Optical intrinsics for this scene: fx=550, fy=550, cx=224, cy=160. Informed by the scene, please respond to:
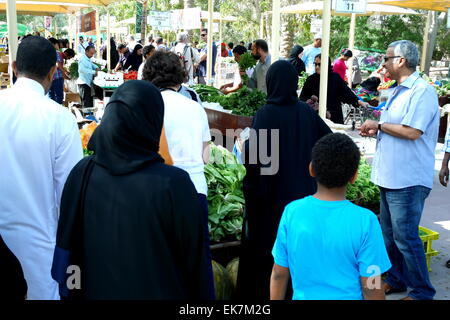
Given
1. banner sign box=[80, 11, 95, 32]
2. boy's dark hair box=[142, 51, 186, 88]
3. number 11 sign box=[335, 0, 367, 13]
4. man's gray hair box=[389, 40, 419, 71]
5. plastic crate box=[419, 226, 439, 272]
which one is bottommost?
plastic crate box=[419, 226, 439, 272]

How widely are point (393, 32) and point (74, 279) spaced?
26517 mm

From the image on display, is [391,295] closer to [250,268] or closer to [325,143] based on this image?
[250,268]

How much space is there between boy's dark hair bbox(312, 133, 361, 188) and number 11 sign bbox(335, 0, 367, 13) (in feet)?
15.8

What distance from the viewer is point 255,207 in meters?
3.94

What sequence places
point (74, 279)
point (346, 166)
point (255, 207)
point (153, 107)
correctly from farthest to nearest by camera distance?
1. point (255, 207)
2. point (346, 166)
3. point (74, 279)
4. point (153, 107)

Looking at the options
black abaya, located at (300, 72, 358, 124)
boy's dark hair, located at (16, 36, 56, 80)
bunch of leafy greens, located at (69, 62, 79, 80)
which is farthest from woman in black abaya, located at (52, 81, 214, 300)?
bunch of leafy greens, located at (69, 62, 79, 80)

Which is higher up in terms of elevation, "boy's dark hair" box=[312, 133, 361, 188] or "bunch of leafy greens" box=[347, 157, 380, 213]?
"boy's dark hair" box=[312, 133, 361, 188]

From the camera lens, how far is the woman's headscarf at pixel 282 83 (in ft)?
12.5

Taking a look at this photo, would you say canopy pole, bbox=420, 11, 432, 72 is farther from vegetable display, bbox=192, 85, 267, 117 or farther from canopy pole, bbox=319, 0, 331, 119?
canopy pole, bbox=319, 0, 331, 119

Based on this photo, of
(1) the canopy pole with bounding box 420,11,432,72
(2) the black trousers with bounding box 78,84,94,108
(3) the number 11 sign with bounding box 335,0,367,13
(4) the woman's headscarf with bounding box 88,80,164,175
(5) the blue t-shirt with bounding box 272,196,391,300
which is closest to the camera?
(4) the woman's headscarf with bounding box 88,80,164,175

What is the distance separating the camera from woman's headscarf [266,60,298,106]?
380 centimetres

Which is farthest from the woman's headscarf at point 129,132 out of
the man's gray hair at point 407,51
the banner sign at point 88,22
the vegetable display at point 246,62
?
the banner sign at point 88,22

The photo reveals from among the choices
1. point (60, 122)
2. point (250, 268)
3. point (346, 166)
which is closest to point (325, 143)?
point (346, 166)

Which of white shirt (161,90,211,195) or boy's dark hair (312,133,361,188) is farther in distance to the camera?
white shirt (161,90,211,195)
